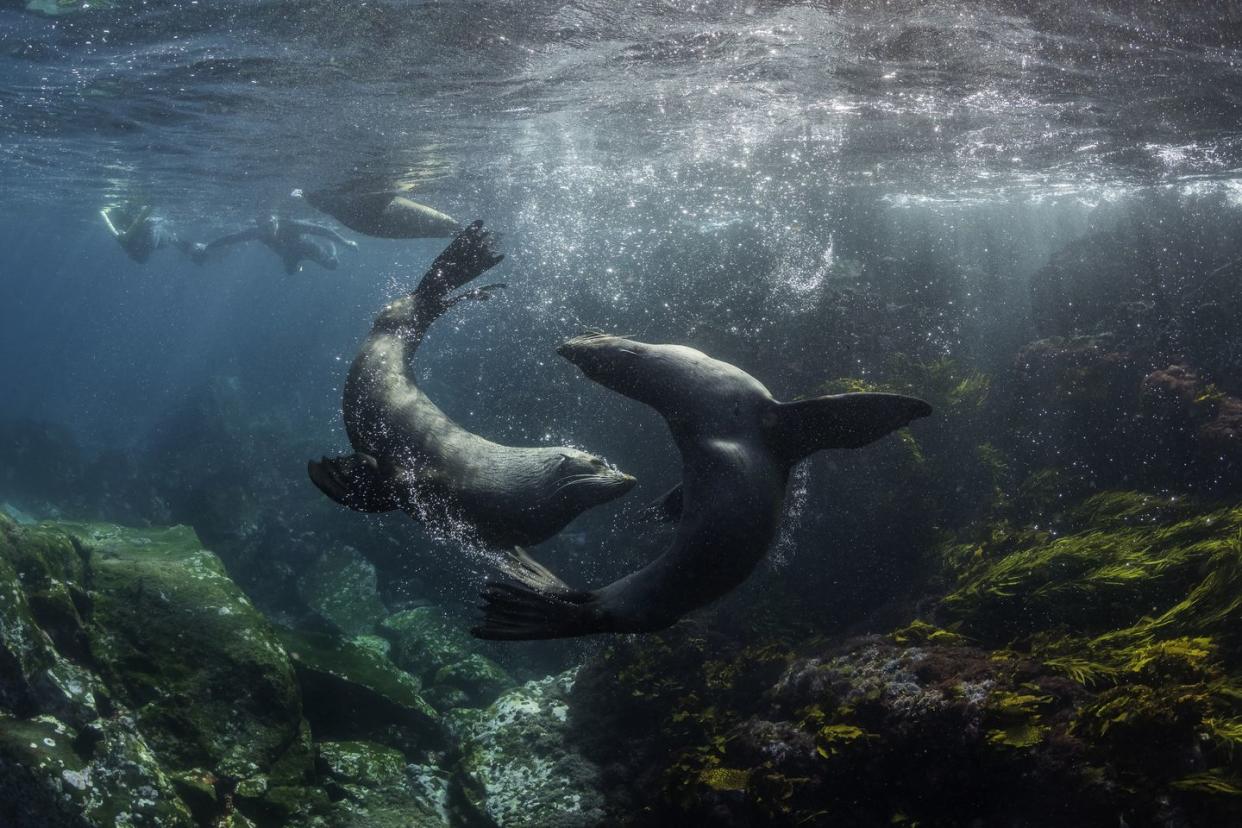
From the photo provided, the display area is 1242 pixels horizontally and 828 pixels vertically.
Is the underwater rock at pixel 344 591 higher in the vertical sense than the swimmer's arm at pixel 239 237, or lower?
lower

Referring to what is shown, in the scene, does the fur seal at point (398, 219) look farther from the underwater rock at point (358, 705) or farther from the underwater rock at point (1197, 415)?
the underwater rock at point (1197, 415)

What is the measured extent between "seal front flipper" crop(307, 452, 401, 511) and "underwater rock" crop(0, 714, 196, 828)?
335cm

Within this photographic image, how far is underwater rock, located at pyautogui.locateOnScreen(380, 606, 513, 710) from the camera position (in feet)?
33.4

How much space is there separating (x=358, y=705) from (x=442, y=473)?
5230 mm

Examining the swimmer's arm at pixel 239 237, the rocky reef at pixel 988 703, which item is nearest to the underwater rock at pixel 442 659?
the rocky reef at pixel 988 703

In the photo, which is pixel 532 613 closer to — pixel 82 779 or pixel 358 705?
pixel 82 779

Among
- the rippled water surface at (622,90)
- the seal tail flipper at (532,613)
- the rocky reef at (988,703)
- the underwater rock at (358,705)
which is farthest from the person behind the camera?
the rippled water surface at (622,90)

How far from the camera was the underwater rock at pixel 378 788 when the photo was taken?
639cm

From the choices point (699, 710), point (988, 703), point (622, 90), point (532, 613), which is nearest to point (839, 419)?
point (532, 613)

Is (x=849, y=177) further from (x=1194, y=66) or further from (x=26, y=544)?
(x=26, y=544)

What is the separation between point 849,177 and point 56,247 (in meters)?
64.8

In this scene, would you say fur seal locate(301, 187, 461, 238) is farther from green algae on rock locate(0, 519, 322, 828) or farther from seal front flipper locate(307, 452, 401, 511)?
seal front flipper locate(307, 452, 401, 511)

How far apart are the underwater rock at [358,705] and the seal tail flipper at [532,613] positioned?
18.6 feet

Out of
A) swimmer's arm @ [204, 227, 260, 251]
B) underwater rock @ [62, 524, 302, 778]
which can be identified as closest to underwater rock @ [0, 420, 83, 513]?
swimmer's arm @ [204, 227, 260, 251]
